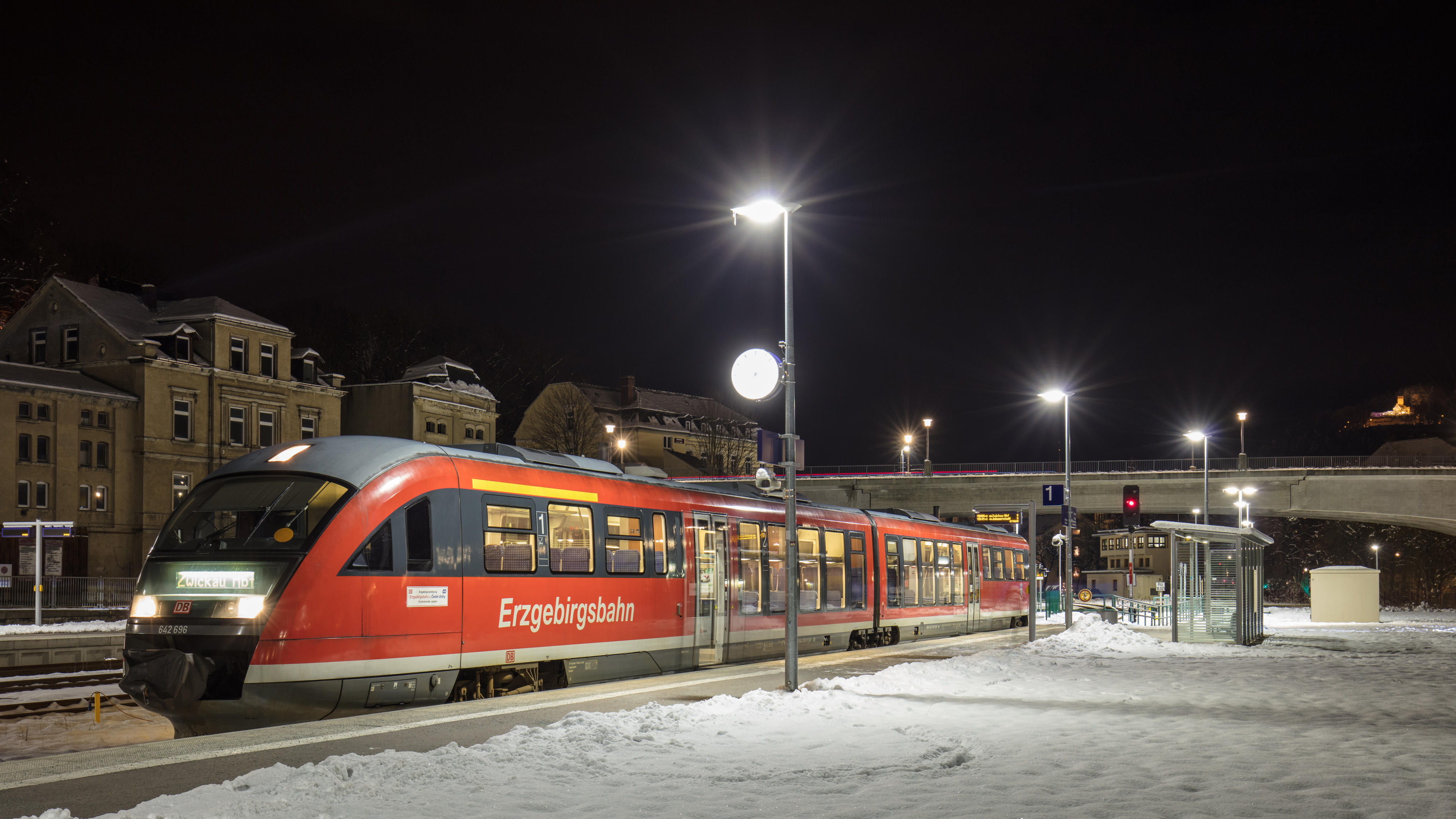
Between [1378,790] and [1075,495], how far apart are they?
199ft

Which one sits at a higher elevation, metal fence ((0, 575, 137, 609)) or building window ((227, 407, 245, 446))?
building window ((227, 407, 245, 446))

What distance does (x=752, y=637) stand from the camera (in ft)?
70.7

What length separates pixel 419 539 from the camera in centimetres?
1398

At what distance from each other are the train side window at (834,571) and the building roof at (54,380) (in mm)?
36943

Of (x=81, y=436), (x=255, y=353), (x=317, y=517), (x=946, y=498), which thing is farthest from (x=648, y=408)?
(x=317, y=517)

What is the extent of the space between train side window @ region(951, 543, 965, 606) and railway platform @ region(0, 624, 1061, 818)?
1685 cm

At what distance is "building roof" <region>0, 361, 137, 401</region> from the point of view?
1900 inches

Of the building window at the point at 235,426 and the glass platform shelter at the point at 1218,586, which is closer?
the glass platform shelter at the point at 1218,586

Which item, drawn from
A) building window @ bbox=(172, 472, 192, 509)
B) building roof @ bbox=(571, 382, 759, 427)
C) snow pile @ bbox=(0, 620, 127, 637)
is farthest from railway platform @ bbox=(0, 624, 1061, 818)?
building roof @ bbox=(571, 382, 759, 427)

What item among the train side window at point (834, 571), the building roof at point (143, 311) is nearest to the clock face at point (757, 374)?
the train side window at point (834, 571)

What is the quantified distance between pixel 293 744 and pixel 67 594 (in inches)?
1441

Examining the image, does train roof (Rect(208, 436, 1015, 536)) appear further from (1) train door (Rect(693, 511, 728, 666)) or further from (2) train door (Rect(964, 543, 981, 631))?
(2) train door (Rect(964, 543, 981, 631))

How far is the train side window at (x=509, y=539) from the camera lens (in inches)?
594

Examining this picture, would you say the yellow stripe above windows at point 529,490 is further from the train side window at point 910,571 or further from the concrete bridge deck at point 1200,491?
the concrete bridge deck at point 1200,491
